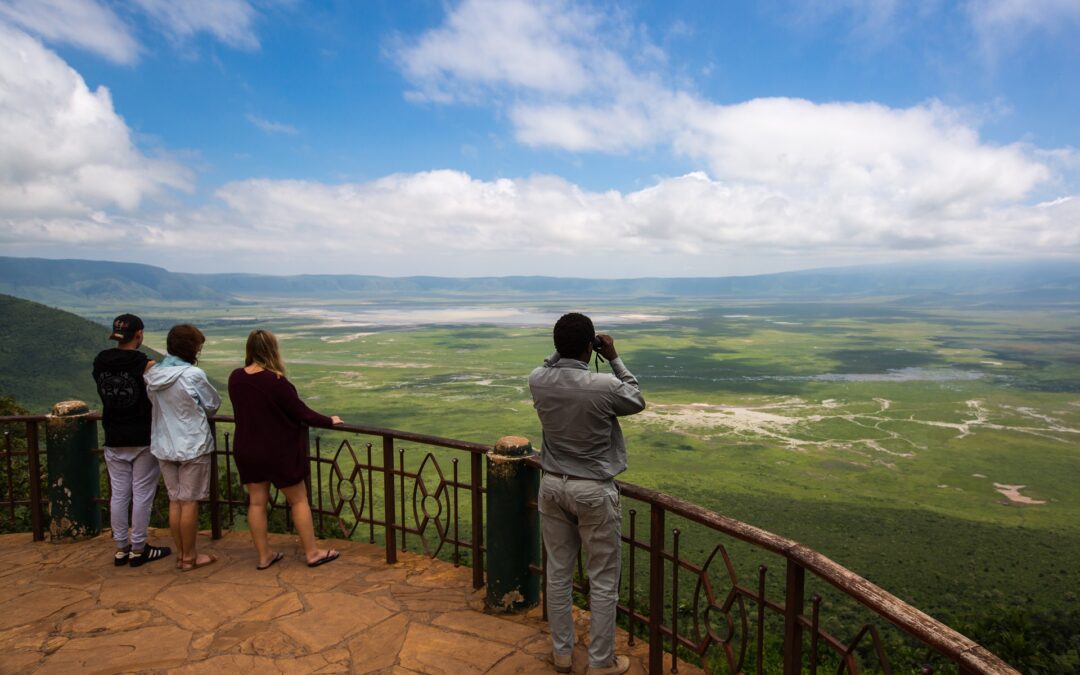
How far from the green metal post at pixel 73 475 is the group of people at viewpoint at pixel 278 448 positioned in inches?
28.9

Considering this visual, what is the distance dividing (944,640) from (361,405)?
198 ft

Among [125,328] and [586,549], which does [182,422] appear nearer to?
[125,328]

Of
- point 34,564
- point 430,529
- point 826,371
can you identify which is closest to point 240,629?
point 34,564

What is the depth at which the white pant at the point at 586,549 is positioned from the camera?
3.40 m

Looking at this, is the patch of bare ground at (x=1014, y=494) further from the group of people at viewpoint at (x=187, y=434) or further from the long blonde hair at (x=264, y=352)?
the long blonde hair at (x=264, y=352)

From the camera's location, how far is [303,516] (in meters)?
4.95

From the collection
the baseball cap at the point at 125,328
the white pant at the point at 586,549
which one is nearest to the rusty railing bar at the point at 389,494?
the white pant at the point at 586,549

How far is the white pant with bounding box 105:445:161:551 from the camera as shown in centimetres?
501

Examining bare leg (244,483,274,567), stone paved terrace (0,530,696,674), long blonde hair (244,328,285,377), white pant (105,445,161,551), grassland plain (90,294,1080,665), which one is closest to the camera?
stone paved terrace (0,530,696,674)

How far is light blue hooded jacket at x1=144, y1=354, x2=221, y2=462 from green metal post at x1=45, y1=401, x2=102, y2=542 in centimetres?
118

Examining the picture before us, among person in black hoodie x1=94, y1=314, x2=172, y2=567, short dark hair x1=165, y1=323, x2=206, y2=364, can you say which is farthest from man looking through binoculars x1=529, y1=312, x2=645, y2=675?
person in black hoodie x1=94, y1=314, x2=172, y2=567

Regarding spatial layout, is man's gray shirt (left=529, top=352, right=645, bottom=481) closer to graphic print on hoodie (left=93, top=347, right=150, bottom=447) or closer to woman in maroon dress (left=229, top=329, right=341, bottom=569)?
woman in maroon dress (left=229, top=329, right=341, bottom=569)

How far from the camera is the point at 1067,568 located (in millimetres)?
Answer: 25688

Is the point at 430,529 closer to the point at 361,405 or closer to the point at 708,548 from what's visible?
the point at 708,548
